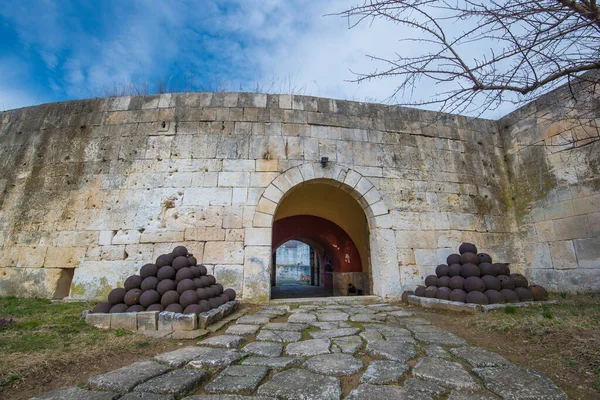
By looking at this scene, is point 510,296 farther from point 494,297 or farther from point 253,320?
point 253,320

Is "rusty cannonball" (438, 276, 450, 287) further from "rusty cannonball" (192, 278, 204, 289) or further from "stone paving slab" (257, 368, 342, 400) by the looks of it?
"rusty cannonball" (192, 278, 204, 289)

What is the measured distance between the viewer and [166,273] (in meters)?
3.54

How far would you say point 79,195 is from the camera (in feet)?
17.6

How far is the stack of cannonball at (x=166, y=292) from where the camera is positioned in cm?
326

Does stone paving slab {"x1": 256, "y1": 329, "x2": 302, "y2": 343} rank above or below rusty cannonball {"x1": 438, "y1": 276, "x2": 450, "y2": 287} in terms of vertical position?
below

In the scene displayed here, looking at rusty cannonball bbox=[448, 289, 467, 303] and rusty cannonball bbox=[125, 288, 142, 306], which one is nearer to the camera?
rusty cannonball bbox=[125, 288, 142, 306]

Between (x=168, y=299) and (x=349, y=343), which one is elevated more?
(x=168, y=299)

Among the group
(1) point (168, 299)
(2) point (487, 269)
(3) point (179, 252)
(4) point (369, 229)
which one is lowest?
(1) point (168, 299)

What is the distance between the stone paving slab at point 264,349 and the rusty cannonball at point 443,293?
9.30ft

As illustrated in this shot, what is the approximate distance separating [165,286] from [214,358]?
1558mm

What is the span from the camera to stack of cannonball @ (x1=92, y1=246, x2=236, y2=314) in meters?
3.26

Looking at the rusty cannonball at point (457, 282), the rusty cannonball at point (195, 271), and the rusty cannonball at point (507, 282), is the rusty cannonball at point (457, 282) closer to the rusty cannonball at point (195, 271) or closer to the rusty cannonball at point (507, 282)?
the rusty cannonball at point (507, 282)

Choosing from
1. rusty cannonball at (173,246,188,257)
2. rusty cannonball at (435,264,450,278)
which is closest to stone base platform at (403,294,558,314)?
rusty cannonball at (435,264,450,278)

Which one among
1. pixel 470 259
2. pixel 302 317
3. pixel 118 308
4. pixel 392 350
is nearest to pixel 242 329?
pixel 302 317
